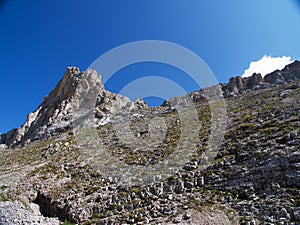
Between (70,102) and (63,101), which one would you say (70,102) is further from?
(63,101)

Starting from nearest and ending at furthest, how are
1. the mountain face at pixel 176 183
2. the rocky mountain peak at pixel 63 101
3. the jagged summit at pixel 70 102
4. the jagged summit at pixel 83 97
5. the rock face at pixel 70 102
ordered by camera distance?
the mountain face at pixel 176 183, the jagged summit at pixel 83 97, the rock face at pixel 70 102, the jagged summit at pixel 70 102, the rocky mountain peak at pixel 63 101

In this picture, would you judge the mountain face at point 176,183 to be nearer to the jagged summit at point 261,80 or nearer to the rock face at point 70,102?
the rock face at point 70,102

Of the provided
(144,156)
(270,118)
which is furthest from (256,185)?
(144,156)

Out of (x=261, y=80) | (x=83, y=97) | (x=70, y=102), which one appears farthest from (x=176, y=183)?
(x=261, y=80)

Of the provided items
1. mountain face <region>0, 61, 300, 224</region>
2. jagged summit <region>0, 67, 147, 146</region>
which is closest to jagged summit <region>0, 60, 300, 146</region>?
jagged summit <region>0, 67, 147, 146</region>

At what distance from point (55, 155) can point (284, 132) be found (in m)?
25.8

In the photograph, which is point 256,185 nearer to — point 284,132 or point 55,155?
point 284,132

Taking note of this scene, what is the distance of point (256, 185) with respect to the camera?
36.0ft

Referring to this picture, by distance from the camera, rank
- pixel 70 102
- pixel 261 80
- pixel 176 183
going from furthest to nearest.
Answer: pixel 261 80, pixel 70 102, pixel 176 183

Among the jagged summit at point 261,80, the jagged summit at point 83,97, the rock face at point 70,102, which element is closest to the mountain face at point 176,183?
the jagged summit at point 83,97

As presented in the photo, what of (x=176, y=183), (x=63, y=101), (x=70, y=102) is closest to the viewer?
(x=176, y=183)

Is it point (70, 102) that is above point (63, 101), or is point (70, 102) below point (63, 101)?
below

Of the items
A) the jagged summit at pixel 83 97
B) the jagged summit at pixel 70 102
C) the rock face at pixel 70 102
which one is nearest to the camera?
the jagged summit at pixel 83 97

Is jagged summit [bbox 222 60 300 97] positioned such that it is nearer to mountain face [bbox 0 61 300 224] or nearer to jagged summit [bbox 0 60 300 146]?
jagged summit [bbox 0 60 300 146]
